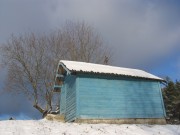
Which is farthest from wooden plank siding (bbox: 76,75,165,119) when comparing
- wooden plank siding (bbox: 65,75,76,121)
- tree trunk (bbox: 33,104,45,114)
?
tree trunk (bbox: 33,104,45,114)

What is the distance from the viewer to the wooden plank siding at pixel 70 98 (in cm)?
1906

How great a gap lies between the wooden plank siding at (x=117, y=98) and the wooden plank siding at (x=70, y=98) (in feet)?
3.41

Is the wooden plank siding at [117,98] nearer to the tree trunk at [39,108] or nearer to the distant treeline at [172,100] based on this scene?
the distant treeline at [172,100]

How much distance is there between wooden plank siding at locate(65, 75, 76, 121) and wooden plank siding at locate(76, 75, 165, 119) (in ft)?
3.41

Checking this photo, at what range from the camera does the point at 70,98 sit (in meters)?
20.3

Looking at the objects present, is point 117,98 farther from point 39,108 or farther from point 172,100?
point 39,108

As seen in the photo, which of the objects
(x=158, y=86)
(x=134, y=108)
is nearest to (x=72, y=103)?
(x=134, y=108)

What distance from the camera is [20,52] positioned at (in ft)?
111

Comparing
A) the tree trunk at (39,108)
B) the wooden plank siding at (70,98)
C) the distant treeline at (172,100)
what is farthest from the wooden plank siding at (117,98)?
the tree trunk at (39,108)

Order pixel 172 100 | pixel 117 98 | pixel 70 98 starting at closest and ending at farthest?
pixel 117 98
pixel 70 98
pixel 172 100

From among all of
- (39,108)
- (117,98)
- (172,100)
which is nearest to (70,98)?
(117,98)

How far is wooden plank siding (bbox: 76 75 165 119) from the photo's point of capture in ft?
59.7

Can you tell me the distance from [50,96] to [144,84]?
53.3 ft

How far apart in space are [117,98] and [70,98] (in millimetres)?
3771
